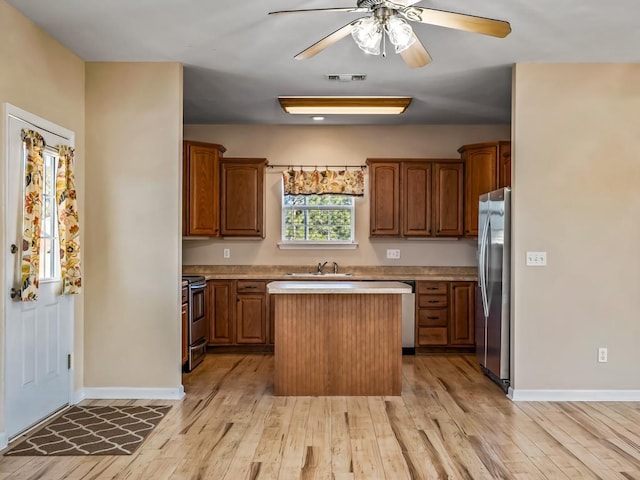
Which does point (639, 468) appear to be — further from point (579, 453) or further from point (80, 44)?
point (80, 44)

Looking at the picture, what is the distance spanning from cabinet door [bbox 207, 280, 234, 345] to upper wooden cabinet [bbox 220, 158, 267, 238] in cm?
65

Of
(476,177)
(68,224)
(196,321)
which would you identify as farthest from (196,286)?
(476,177)

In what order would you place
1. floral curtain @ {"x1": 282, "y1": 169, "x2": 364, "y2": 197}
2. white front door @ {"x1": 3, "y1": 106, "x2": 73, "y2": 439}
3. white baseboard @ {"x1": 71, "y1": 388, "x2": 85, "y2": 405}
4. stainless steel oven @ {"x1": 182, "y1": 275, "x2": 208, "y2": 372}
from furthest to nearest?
1. floral curtain @ {"x1": 282, "y1": 169, "x2": 364, "y2": 197}
2. stainless steel oven @ {"x1": 182, "y1": 275, "x2": 208, "y2": 372}
3. white baseboard @ {"x1": 71, "y1": 388, "x2": 85, "y2": 405}
4. white front door @ {"x1": 3, "y1": 106, "x2": 73, "y2": 439}

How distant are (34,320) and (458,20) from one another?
3242 mm

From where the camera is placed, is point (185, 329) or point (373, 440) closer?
point (373, 440)

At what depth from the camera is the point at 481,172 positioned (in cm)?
618

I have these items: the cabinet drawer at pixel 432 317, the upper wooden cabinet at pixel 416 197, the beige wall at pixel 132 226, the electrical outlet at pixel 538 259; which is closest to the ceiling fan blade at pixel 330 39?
the beige wall at pixel 132 226

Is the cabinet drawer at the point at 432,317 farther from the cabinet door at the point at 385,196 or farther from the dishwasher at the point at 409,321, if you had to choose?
the cabinet door at the point at 385,196

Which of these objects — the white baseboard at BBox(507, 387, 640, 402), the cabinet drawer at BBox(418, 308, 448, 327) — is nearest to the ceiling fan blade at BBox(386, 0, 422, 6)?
the white baseboard at BBox(507, 387, 640, 402)

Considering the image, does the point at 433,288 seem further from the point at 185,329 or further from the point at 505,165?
the point at 185,329

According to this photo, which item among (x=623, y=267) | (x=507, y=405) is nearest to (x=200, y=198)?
(x=507, y=405)

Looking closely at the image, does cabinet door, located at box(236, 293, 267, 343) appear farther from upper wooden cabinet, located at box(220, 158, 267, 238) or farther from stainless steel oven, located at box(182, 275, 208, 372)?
upper wooden cabinet, located at box(220, 158, 267, 238)

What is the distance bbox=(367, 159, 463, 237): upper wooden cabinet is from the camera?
6375 mm

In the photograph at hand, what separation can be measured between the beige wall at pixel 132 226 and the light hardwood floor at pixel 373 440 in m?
0.41
